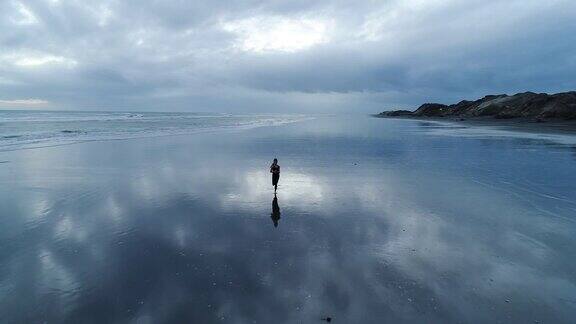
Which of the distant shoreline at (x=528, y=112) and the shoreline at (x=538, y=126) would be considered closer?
the shoreline at (x=538, y=126)

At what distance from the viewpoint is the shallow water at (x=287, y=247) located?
26.1ft

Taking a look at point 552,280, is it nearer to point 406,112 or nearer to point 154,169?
point 154,169

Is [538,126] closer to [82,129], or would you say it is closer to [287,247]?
[287,247]

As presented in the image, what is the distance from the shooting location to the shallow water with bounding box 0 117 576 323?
7.95 metres

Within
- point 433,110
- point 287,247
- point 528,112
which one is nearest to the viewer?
point 287,247

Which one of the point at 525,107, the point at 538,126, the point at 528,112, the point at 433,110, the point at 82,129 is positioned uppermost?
the point at 525,107

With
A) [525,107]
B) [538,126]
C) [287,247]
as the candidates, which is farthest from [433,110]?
[287,247]

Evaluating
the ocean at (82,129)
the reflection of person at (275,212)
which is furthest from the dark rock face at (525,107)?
the reflection of person at (275,212)

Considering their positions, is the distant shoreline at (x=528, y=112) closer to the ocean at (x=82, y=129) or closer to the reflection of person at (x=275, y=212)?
the reflection of person at (x=275, y=212)

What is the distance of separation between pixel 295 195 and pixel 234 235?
5568 millimetres

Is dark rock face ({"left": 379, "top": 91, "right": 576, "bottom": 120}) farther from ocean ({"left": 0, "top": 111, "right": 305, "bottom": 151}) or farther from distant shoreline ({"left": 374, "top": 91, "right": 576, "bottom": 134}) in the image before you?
ocean ({"left": 0, "top": 111, "right": 305, "bottom": 151})

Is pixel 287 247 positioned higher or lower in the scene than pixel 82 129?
higher

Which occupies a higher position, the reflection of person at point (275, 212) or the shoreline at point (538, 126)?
the reflection of person at point (275, 212)

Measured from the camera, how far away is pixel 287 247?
433 inches
